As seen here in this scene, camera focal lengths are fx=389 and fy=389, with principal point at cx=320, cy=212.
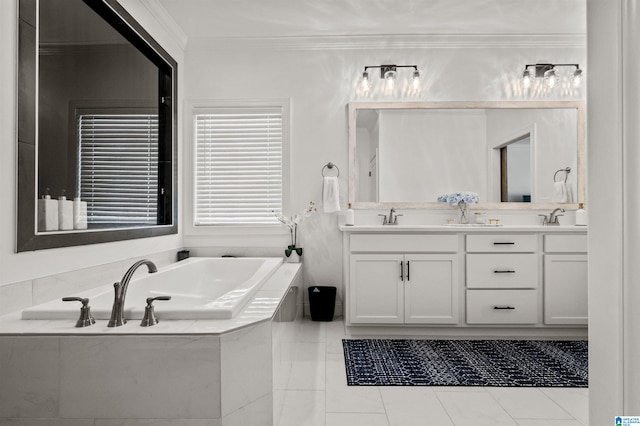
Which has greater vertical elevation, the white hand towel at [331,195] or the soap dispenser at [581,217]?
the white hand towel at [331,195]

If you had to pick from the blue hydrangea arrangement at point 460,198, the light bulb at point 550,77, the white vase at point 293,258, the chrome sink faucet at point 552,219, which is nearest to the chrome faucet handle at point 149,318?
the white vase at point 293,258

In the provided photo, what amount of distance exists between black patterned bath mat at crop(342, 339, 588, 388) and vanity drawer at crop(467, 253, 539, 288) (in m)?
0.43

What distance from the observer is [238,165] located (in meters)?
3.54

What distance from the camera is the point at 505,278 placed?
9.64 ft

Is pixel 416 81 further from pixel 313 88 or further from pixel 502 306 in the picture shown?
pixel 502 306

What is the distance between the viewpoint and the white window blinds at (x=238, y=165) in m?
3.53

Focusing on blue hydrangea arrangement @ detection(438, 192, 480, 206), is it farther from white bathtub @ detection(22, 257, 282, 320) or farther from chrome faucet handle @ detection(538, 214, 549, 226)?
white bathtub @ detection(22, 257, 282, 320)

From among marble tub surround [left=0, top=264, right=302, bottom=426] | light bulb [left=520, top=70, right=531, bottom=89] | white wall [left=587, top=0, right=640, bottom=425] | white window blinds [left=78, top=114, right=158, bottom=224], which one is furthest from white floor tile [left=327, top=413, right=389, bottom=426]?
light bulb [left=520, top=70, right=531, bottom=89]

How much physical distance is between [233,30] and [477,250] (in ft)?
8.90

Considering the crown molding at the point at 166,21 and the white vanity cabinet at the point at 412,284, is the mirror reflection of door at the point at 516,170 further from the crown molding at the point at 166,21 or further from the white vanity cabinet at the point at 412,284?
the crown molding at the point at 166,21

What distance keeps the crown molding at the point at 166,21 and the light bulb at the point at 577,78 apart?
11.3 feet

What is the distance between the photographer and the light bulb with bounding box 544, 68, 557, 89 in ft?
11.1

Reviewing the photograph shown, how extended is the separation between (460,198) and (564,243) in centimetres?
84

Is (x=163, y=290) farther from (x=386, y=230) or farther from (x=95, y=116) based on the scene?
(x=386, y=230)
